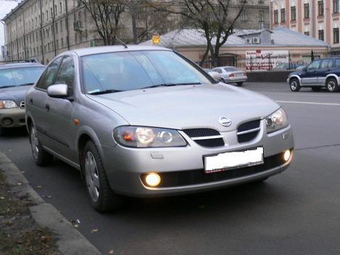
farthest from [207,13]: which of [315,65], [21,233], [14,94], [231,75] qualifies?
[21,233]

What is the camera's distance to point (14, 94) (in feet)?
33.7

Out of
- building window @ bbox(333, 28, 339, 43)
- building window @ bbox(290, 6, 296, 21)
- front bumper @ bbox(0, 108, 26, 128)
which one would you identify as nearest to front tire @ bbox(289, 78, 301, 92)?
front bumper @ bbox(0, 108, 26, 128)

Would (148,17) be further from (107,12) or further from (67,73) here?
(67,73)

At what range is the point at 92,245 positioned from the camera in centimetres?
393

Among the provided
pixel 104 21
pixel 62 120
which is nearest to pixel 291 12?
pixel 104 21

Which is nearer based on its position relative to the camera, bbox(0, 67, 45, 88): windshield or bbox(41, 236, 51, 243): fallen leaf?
bbox(41, 236, 51, 243): fallen leaf

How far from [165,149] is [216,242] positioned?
0.86 metres

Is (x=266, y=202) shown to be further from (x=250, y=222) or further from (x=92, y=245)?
(x=92, y=245)

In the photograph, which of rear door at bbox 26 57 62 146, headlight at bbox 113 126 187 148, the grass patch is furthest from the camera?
rear door at bbox 26 57 62 146

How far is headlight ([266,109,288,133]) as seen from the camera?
4.53 metres

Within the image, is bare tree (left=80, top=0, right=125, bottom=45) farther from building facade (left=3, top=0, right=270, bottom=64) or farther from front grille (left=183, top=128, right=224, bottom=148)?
front grille (left=183, top=128, right=224, bottom=148)

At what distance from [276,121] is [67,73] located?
8.48 feet

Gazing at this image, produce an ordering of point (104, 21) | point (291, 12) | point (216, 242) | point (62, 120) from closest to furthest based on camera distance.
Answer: point (216, 242)
point (62, 120)
point (104, 21)
point (291, 12)

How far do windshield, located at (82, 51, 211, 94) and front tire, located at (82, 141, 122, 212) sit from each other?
2.46ft
